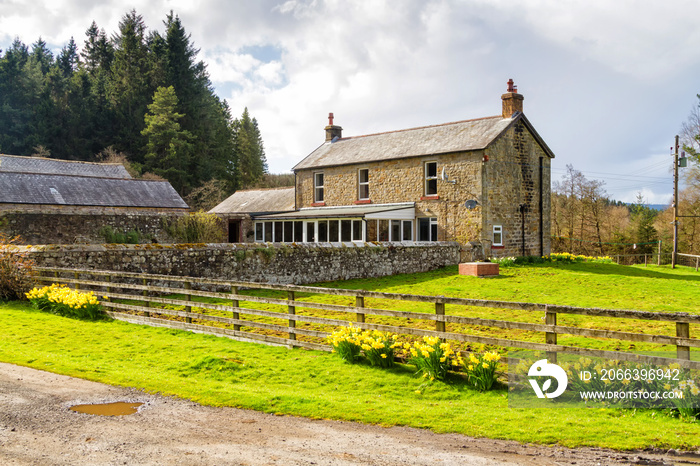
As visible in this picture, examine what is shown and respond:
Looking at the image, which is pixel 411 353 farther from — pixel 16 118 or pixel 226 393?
pixel 16 118

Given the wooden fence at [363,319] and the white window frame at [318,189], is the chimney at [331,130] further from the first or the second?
the wooden fence at [363,319]

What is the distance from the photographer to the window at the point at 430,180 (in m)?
26.4

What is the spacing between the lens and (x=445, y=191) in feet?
84.0

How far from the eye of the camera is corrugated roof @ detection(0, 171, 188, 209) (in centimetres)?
2528

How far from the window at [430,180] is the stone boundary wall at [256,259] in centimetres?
510

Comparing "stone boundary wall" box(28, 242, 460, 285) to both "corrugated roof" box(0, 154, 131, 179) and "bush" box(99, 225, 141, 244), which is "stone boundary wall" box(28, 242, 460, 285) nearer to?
"bush" box(99, 225, 141, 244)

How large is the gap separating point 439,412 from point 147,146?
5247 centimetres

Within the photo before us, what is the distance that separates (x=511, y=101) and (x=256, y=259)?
1645 cm

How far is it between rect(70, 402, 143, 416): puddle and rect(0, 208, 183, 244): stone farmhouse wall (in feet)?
47.9

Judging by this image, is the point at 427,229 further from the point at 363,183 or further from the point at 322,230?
the point at 322,230

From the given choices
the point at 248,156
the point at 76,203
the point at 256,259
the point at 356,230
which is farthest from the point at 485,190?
the point at 248,156

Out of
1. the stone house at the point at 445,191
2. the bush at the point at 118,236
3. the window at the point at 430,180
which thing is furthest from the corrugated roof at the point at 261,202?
the bush at the point at 118,236

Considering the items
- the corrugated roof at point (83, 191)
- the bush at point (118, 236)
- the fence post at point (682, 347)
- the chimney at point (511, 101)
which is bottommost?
the fence post at point (682, 347)

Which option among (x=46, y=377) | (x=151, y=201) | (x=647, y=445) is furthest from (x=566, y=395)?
(x=151, y=201)
